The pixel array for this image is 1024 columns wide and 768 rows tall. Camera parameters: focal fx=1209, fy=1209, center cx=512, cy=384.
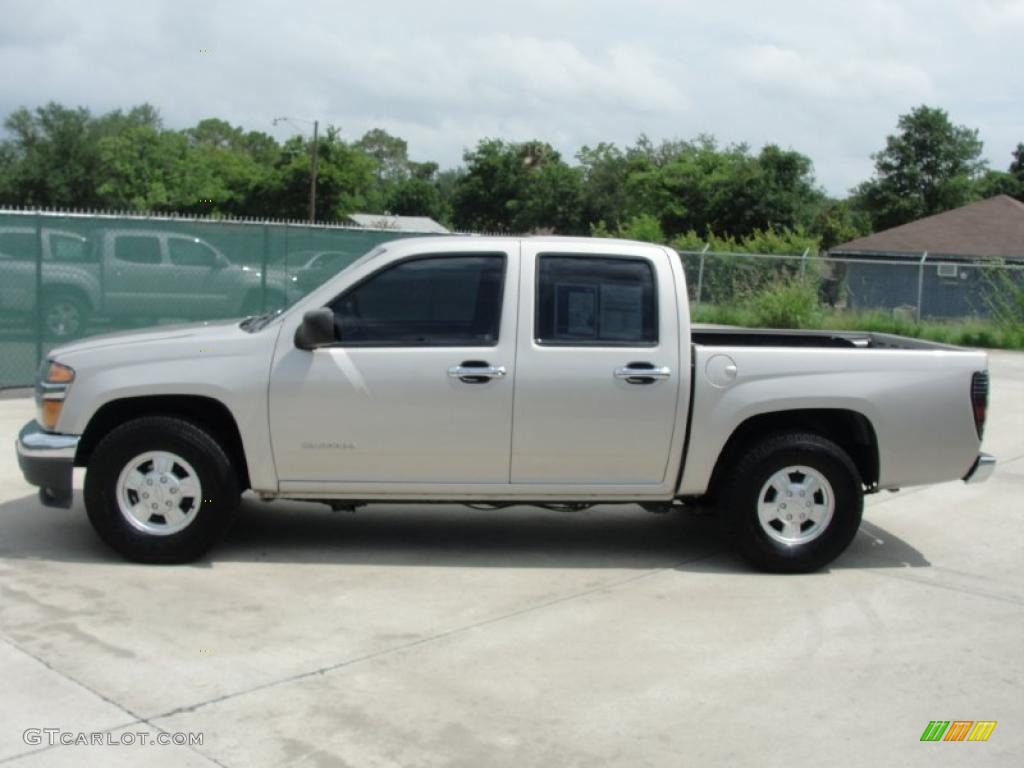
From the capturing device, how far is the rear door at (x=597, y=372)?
21.7ft

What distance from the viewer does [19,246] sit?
39.5 ft

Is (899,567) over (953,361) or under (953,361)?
under

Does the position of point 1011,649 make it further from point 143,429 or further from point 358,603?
point 143,429

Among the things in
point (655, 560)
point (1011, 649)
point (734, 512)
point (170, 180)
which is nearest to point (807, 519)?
point (734, 512)

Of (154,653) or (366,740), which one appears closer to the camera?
(366,740)

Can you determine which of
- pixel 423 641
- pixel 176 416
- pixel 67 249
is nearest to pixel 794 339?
pixel 423 641

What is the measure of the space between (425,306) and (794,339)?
112 inches

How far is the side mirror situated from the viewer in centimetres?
646

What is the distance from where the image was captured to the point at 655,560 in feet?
23.5

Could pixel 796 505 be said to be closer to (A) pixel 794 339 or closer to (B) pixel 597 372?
(B) pixel 597 372

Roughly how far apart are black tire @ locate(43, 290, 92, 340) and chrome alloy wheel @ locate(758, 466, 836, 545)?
324 inches

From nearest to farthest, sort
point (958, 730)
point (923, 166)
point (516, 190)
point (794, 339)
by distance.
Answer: point (958, 730) < point (794, 339) < point (923, 166) < point (516, 190)

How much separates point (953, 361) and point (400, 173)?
126499 millimetres

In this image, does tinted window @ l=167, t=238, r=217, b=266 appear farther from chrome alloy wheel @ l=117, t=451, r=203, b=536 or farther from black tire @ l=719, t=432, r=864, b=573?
black tire @ l=719, t=432, r=864, b=573
